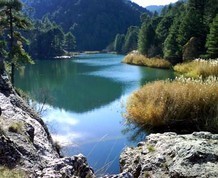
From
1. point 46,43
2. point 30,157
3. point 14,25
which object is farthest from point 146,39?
point 46,43

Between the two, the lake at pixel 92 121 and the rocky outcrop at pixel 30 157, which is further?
the lake at pixel 92 121

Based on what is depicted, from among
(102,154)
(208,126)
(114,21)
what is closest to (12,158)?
(102,154)

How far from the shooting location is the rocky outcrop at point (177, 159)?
20.5 ft

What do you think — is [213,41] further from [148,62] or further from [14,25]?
[14,25]

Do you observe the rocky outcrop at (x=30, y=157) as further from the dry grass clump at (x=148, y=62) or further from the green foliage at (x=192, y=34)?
the dry grass clump at (x=148, y=62)

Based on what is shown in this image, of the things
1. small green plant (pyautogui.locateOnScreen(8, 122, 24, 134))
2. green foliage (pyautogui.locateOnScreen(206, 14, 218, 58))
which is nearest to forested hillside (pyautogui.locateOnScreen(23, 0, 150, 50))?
green foliage (pyautogui.locateOnScreen(206, 14, 218, 58))

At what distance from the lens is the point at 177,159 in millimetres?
6738

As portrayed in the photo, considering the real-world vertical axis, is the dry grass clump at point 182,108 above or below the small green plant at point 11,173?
below

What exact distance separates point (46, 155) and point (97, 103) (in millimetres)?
15669

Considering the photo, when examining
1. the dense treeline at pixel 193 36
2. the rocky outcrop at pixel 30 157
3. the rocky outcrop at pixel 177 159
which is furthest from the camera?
the dense treeline at pixel 193 36

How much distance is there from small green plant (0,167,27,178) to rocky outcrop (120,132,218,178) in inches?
83.3

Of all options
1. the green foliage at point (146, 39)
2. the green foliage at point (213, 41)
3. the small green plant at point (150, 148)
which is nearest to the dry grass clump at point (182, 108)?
the small green plant at point (150, 148)

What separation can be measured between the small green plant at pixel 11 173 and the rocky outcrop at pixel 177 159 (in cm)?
212

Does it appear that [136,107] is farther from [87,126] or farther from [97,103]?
[97,103]
